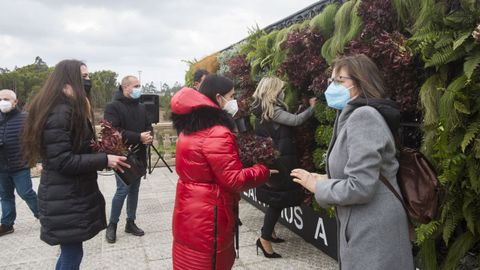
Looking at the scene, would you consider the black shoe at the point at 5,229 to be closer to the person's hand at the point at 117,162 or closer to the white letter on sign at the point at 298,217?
the person's hand at the point at 117,162

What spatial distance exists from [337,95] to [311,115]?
6.59 ft

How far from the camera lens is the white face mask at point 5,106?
15.5 feet

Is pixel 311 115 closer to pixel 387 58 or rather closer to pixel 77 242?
pixel 387 58

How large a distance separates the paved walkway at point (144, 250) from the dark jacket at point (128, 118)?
3.50 feet

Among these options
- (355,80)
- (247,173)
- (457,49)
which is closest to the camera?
(355,80)

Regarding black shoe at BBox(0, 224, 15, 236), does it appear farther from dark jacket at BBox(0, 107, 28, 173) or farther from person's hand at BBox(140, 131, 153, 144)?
person's hand at BBox(140, 131, 153, 144)

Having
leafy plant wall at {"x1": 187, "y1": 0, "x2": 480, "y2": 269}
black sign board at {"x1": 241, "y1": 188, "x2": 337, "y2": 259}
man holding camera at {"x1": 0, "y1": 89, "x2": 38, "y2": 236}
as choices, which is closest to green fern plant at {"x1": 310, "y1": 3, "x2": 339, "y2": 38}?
leafy plant wall at {"x1": 187, "y1": 0, "x2": 480, "y2": 269}

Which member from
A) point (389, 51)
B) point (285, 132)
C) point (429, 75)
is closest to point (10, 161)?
Answer: point (285, 132)

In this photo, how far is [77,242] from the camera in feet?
8.79

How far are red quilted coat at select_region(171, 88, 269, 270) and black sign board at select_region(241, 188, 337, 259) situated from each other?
1.87 meters

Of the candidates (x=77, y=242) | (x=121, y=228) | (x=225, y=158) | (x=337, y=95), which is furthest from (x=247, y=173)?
(x=121, y=228)

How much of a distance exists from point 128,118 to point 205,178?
256cm

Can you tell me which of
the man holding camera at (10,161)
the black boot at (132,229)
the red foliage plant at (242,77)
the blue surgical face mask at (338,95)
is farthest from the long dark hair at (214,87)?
the man holding camera at (10,161)

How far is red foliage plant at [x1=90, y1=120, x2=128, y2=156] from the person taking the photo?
2936mm
